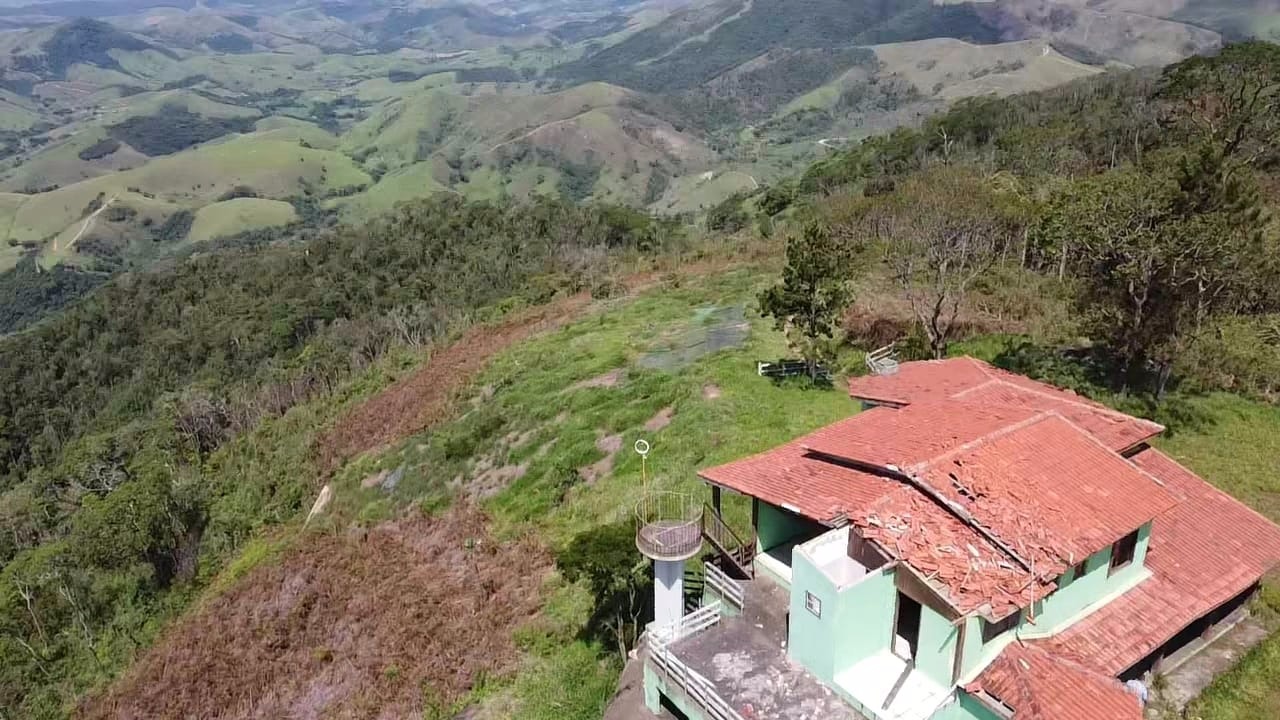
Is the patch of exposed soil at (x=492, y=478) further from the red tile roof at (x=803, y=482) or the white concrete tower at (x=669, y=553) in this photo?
the red tile roof at (x=803, y=482)

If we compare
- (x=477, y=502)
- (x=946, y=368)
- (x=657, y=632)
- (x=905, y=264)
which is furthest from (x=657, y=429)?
(x=905, y=264)

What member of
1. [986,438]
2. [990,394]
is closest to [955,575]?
[986,438]

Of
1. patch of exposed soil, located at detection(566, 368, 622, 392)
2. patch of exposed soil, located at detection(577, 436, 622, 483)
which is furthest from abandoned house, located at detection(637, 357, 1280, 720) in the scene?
patch of exposed soil, located at detection(566, 368, 622, 392)

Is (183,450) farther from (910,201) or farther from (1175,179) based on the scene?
(1175,179)

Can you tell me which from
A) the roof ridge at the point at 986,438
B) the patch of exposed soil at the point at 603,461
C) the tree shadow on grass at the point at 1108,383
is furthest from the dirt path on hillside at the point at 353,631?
the tree shadow on grass at the point at 1108,383

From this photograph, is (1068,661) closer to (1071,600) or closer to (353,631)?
(1071,600)

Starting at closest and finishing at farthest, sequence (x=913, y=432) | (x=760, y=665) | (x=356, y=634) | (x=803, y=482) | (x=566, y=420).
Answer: (x=760, y=665) → (x=803, y=482) → (x=913, y=432) → (x=356, y=634) → (x=566, y=420)
